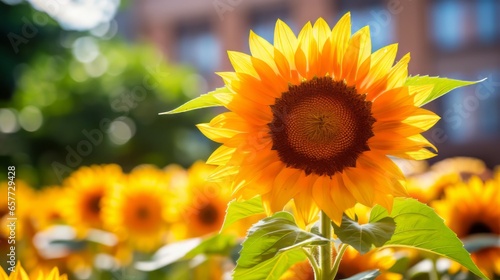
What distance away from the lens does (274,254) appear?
0.52 m

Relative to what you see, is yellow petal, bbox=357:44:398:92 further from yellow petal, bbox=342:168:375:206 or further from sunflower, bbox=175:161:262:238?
sunflower, bbox=175:161:262:238

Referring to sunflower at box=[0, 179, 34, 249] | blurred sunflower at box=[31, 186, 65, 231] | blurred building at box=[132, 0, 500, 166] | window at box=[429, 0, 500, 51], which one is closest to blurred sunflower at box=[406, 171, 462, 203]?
sunflower at box=[0, 179, 34, 249]

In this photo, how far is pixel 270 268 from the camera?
57 centimetres

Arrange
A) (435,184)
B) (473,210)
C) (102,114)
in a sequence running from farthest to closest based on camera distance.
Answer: (102,114) → (435,184) → (473,210)

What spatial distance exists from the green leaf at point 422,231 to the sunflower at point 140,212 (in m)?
0.78

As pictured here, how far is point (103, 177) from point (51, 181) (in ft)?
4.63

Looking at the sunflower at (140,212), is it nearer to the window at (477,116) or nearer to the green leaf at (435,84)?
the green leaf at (435,84)

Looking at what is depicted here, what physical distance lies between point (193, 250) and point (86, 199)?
2.72ft

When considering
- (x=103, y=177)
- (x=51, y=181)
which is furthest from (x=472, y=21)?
(x=103, y=177)

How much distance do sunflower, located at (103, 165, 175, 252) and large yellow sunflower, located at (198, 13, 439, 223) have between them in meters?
0.76

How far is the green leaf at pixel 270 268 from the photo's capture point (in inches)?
21.0

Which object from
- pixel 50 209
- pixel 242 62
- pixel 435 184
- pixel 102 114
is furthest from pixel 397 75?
pixel 102 114

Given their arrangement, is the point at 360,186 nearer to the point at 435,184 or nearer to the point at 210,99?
the point at 210,99

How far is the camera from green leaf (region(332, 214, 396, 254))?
0.51 meters
